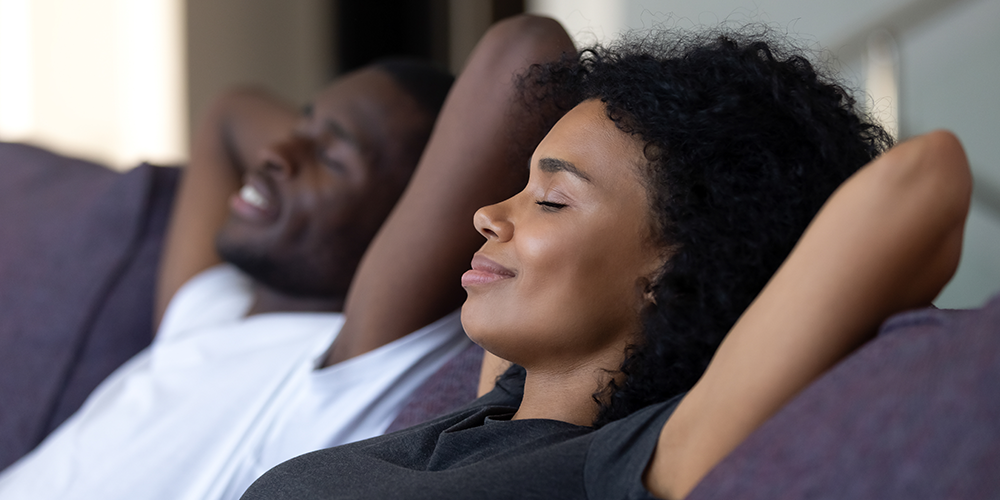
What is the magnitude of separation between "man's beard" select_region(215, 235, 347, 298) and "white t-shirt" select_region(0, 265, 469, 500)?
136 mm

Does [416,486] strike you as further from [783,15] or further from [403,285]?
[783,15]

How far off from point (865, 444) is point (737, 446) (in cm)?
7

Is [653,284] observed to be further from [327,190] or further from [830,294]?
[327,190]

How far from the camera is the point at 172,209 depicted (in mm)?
1671

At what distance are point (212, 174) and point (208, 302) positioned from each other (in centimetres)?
30

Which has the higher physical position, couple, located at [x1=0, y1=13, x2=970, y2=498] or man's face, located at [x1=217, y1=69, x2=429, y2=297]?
couple, located at [x1=0, y1=13, x2=970, y2=498]

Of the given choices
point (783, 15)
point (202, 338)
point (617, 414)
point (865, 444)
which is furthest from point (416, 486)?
point (783, 15)

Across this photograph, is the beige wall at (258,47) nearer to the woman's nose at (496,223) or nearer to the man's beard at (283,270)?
the man's beard at (283,270)

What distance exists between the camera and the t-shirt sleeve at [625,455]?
52 cm

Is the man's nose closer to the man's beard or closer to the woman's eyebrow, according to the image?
the man's beard

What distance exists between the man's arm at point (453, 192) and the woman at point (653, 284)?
24 cm

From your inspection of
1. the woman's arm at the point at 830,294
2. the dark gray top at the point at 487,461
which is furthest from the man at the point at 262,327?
the woman's arm at the point at 830,294

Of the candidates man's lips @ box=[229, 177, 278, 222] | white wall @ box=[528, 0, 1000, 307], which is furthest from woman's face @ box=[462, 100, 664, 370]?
white wall @ box=[528, 0, 1000, 307]

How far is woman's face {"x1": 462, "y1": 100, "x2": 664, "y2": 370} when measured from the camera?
0.64 metres
